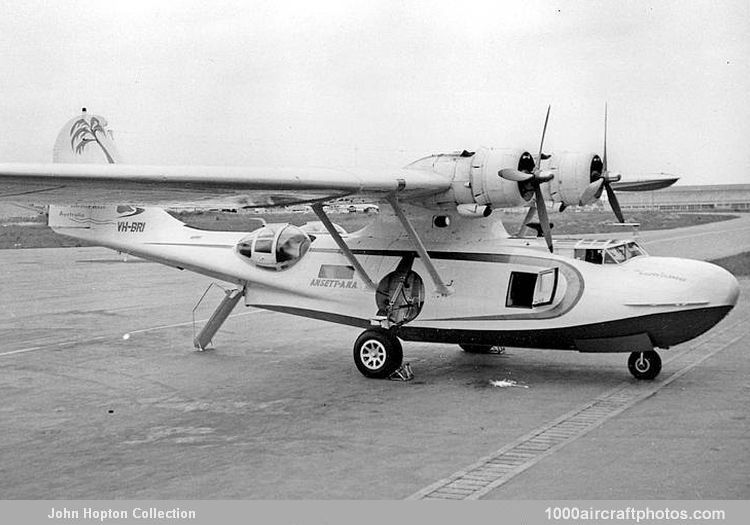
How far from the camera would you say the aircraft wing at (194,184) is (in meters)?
10.2

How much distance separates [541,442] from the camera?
33.9ft

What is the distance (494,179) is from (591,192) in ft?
5.84

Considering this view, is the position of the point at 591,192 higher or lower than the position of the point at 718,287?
higher

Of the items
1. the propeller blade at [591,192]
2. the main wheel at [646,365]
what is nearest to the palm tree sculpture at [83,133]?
the propeller blade at [591,192]

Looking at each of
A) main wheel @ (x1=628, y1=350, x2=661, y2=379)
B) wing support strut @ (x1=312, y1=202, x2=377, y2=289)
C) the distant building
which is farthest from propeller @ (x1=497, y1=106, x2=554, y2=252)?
the distant building

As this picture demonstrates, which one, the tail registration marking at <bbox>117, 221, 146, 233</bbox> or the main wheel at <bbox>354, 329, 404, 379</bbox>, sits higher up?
the tail registration marking at <bbox>117, 221, 146, 233</bbox>

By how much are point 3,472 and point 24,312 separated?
15.7 metres

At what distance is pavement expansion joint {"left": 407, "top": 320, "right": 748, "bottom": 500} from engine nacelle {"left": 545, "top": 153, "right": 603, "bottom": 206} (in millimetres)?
3189

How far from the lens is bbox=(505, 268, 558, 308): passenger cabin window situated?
13.9 m

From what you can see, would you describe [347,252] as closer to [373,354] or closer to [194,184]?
[373,354]

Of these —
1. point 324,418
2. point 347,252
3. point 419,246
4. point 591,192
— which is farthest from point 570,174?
point 324,418

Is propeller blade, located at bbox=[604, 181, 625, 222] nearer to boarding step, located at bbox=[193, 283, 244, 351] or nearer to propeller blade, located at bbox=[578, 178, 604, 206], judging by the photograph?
propeller blade, located at bbox=[578, 178, 604, 206]

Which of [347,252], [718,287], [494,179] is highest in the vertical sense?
[494,179]

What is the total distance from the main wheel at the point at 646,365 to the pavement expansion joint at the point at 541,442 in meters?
0.17
